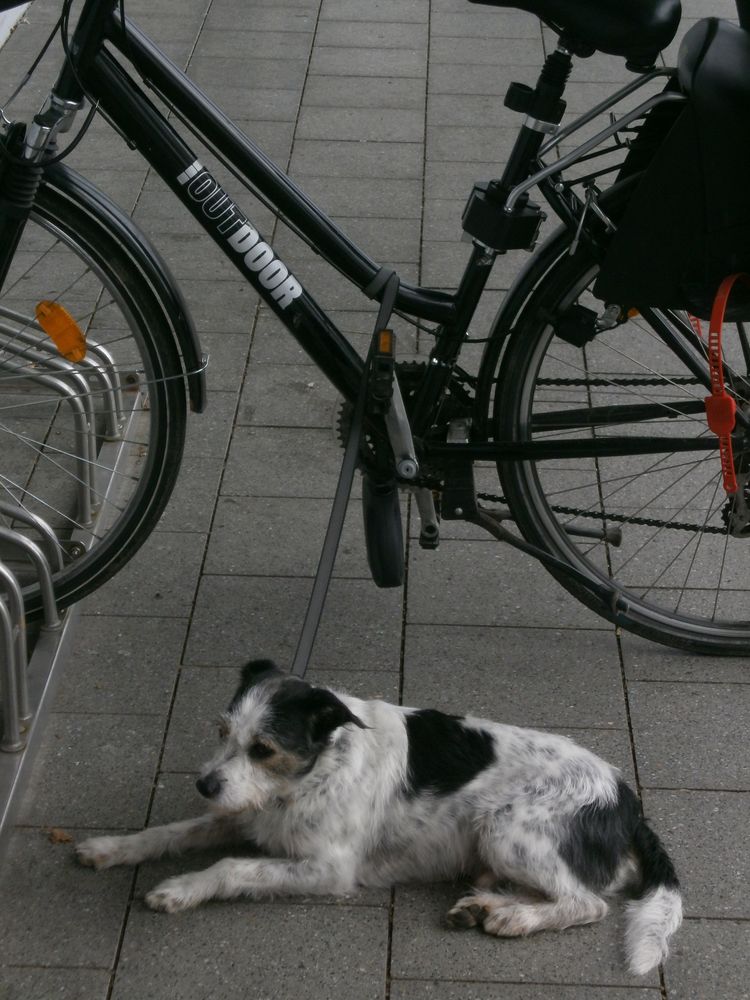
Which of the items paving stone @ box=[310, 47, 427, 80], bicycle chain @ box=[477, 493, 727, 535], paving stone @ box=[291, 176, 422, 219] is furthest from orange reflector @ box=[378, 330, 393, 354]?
paving stone @ box=[310, 47, 427, 80]

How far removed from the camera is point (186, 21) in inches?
294

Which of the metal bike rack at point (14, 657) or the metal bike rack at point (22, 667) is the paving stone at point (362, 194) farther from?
the metal bike rack at point (14, 657)

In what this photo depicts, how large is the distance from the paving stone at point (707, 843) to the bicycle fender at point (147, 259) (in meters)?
1.56

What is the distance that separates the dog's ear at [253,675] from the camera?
2.90 meters

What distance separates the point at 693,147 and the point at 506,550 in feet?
5.01

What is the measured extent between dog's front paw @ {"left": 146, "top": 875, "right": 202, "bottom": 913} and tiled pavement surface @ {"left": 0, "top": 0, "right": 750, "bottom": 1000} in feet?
0.10

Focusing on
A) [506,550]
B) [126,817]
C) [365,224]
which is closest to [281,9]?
[365,224]

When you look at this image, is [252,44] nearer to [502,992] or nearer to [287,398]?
[287,398]

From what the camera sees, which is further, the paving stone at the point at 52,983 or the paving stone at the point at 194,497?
the paving stone at the point at 194,497

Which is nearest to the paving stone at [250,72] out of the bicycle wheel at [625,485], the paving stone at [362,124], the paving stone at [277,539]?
the paving stone at [362,124]

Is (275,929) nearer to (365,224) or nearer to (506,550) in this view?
(506,550)

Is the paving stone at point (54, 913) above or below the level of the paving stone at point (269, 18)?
above

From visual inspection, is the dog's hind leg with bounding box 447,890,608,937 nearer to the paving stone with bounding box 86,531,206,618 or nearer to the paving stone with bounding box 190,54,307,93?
the paving stone with bounding box 86,531,206,618

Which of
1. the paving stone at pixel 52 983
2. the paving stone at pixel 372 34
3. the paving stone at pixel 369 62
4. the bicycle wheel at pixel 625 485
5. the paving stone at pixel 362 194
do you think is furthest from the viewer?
the paving stone at pixel 372 34
